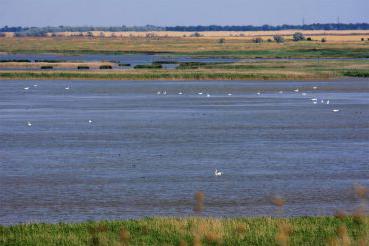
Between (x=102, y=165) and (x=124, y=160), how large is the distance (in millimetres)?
1086

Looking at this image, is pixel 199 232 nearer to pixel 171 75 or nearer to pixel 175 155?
pixel 175 155

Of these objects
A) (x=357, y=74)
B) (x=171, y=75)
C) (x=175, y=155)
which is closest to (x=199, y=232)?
(x=175, y=155)

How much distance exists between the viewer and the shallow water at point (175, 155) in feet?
64.6

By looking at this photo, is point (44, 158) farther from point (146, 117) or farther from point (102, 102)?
point (102, 102)

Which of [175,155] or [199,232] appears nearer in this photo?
[199,232]

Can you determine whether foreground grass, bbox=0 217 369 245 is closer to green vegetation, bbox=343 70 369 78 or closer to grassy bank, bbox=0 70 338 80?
grassy bank, bbox=0 70 338 80

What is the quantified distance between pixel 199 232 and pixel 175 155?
13201 millimetres

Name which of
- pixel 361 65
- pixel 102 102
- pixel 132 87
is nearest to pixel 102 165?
pixel 102 102

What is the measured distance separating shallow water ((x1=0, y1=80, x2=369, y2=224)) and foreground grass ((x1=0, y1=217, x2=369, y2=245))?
2.69 m

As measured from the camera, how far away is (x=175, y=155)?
90.5 ft

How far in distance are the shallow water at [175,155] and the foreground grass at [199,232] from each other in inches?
106

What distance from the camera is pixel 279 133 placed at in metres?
34.1

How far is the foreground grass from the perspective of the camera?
13.9 metres

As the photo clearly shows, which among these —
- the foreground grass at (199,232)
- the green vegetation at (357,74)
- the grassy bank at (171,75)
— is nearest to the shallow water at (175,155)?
the foreground grass at (199,232)
